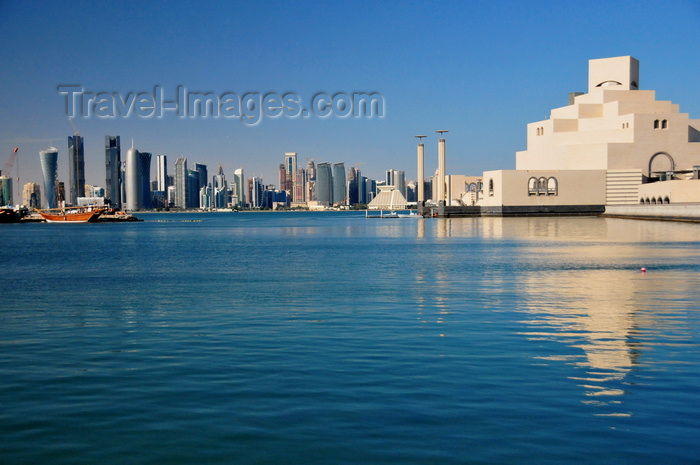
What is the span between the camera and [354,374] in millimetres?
12336

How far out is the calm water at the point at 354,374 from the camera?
8.67m

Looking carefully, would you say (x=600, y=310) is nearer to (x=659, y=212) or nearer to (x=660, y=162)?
(x=659, y=212)

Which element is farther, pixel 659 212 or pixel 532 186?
pixel 532 186

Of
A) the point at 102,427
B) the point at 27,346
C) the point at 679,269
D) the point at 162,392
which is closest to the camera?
the point at 102,427

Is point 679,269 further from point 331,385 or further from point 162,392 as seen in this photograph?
point 162,392

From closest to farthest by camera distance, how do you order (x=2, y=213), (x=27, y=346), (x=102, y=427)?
(x=102, y=427)
(x=27, y=346)
(x=2, y=213)

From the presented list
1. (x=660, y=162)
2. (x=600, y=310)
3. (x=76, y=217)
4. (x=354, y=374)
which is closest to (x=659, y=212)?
(x=660, y=162)

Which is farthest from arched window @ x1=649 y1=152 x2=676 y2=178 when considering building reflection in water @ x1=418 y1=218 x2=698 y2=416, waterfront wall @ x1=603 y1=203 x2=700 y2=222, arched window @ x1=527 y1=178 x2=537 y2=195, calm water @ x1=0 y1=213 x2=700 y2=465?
calm water @ x1=0 y1=213 x2=700 y2=465

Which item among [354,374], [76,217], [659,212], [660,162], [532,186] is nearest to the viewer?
[354,374]

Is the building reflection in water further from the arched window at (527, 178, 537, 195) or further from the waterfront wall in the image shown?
the arched window at (527, 178, 537, 195)

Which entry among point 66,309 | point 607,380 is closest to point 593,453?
point 607,380

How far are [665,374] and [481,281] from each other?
17216 mm

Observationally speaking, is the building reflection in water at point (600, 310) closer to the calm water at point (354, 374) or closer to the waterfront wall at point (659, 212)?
the calm water at point (354, 374)

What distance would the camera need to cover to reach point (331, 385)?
1153 cm
